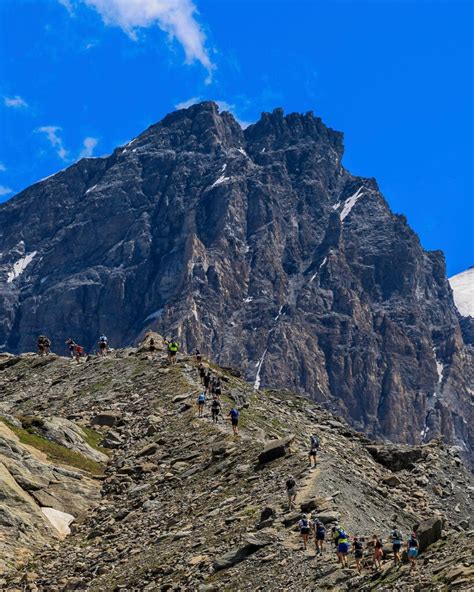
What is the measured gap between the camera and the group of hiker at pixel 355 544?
3189 cm

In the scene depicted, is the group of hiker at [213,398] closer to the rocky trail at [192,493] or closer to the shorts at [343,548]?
the rocky trail at [192,493]

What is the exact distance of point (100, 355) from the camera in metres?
89.1

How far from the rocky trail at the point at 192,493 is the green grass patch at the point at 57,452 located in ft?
0.43

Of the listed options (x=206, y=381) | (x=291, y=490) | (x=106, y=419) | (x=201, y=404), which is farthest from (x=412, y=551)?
(x=206, y=381)

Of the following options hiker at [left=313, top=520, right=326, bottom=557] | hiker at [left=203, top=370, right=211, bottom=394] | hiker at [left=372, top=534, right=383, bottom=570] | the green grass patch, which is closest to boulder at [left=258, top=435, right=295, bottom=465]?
the green grass patch

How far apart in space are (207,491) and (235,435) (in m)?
8.99

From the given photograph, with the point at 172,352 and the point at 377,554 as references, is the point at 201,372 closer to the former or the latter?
the point at 172,352

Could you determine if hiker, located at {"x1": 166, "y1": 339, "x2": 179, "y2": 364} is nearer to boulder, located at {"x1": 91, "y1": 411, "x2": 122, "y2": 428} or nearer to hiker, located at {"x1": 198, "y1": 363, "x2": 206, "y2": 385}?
hiker, located at {"x1": 198, "y1": 363, "x2": 206, "y2": 385}

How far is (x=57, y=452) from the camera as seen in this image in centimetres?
5694

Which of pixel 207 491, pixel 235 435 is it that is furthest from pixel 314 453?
pixel 235 435

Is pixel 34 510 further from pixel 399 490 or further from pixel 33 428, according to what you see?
pixel 399 490

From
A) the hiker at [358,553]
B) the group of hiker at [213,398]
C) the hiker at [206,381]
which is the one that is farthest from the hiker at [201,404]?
the hiker at [358,553]

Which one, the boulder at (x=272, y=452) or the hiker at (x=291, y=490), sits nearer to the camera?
the hiker at (x=291, y=490)

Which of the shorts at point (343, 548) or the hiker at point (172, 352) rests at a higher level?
the hiker at point (172, 352)
